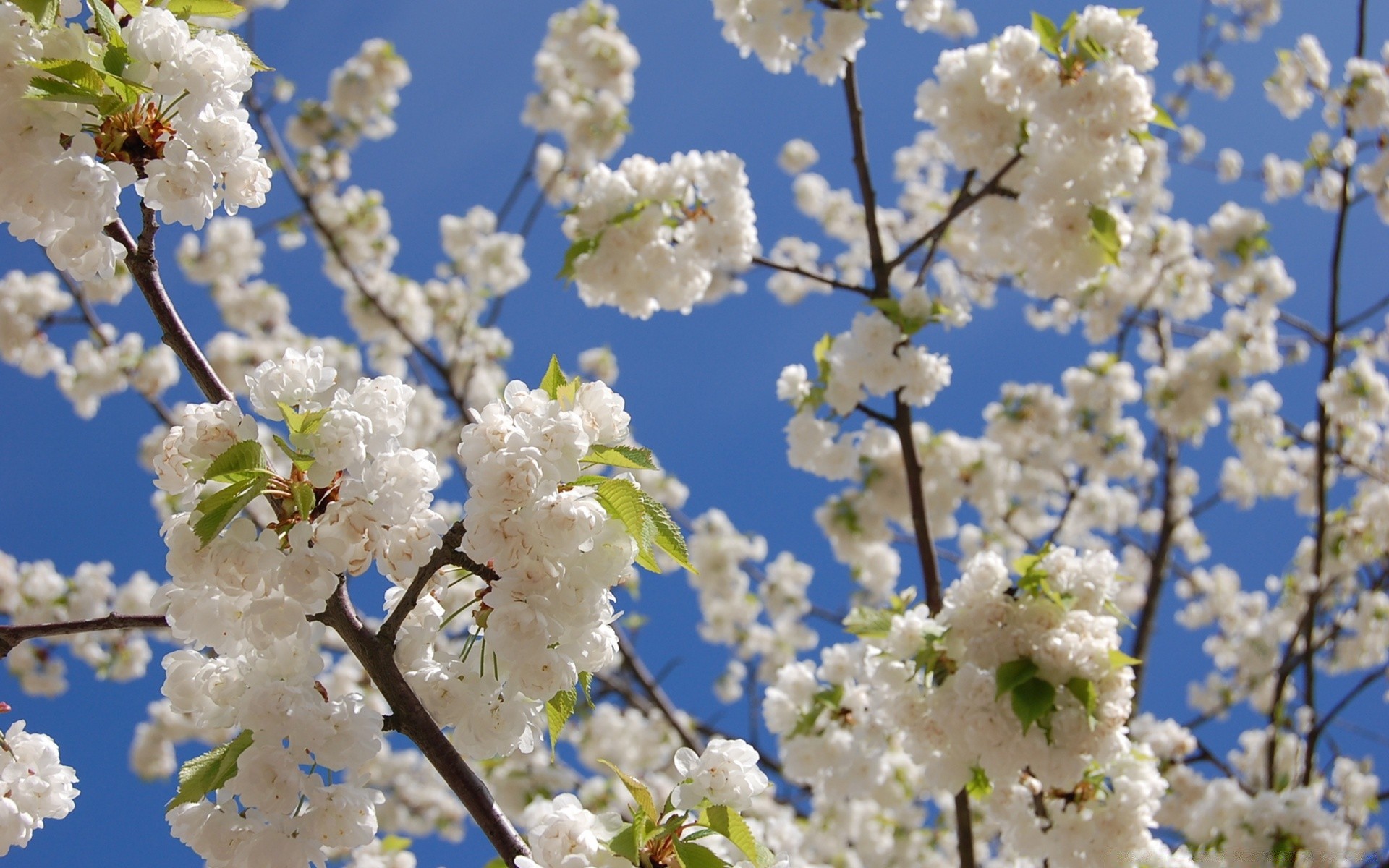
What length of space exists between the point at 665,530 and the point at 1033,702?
128cm

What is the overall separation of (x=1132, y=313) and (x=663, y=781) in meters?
5.16

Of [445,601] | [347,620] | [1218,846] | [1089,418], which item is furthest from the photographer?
[1089,418]

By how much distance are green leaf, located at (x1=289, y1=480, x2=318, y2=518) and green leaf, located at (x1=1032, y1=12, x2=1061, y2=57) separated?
3.09m

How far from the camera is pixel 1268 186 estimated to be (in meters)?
8.32

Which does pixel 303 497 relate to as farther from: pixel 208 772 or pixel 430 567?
pixel 208 772

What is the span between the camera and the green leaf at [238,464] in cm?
118

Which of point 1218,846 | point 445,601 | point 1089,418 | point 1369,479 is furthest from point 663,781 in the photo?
point 1369,479

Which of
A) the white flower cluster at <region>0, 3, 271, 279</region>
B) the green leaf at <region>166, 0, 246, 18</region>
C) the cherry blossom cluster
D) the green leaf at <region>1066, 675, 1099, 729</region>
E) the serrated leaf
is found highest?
the cherry blossom cluster

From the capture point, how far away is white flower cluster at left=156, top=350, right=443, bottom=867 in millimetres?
1220

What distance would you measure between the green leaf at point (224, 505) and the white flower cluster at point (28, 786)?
2.29ft

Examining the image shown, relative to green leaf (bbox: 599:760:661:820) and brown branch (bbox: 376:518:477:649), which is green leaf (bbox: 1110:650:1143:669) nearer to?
green leaf (bbox: 599:760:661:820)

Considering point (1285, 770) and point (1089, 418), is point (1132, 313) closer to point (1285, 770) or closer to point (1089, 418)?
point (1089, 418)

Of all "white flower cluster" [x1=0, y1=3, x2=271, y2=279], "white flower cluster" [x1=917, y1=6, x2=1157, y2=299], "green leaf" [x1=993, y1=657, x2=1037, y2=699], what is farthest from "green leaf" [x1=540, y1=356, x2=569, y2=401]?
"white flower cluster" [x1=917, y1=6, x2=1157, y2=299]

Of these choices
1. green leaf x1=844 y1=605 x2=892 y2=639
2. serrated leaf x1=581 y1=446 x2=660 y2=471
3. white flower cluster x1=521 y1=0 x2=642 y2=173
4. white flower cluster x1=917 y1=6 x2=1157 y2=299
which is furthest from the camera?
white flower cluster x1=521 y1=0 x2=642 y2=173
